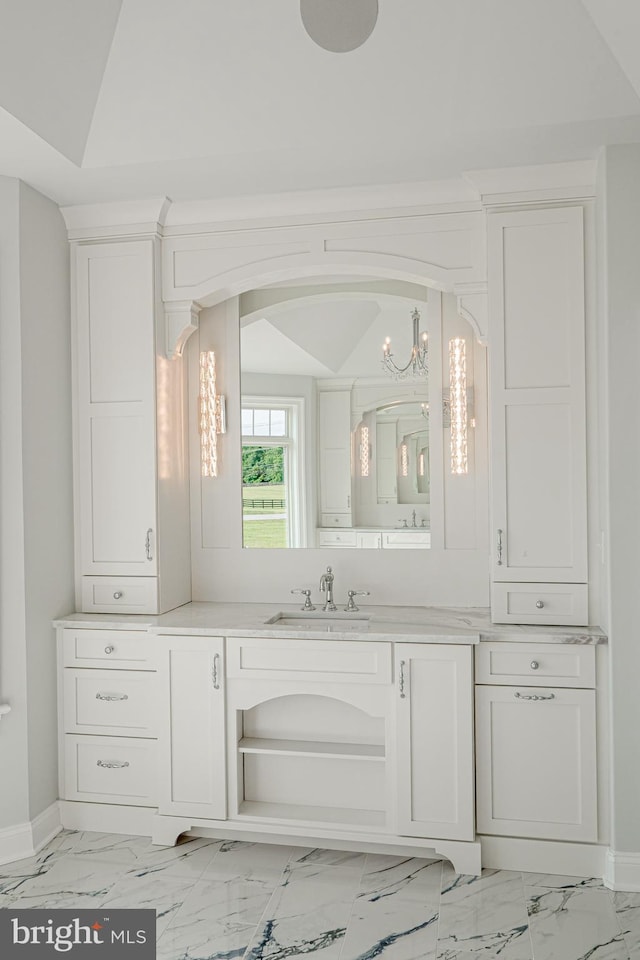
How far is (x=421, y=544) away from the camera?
3.44 meters

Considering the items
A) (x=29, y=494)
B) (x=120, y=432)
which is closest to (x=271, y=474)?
(x=120, y=432)

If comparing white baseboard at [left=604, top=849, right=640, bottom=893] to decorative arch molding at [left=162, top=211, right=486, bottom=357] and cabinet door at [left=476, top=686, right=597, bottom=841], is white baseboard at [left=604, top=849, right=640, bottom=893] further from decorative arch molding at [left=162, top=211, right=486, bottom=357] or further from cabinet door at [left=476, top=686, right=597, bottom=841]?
decorative arch molding at [left=162, top=211, right=486, bottom=357]

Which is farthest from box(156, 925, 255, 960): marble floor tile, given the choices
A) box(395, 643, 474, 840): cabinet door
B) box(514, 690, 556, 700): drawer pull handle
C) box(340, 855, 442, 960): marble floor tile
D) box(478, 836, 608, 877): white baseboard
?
box(514, 690, 556, 700): drawer pull handle

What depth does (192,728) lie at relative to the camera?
10.1ft

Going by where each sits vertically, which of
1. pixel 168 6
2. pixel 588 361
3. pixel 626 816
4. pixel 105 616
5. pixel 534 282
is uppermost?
pixel 168 6

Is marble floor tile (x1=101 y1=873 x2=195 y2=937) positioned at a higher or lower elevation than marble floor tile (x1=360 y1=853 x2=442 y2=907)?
higher

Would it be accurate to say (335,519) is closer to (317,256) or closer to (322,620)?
(322,620)

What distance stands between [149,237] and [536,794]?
2775 millimetres

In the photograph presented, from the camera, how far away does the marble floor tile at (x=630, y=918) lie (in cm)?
237

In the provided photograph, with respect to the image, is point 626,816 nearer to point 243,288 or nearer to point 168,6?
point 243,288

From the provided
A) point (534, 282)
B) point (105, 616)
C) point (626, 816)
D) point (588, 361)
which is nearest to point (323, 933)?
point (626, 816)

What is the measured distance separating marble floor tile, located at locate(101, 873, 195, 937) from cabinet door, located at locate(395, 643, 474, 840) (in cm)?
85

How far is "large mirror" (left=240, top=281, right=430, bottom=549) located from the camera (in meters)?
3.45

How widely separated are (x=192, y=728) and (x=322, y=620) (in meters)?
0.71
